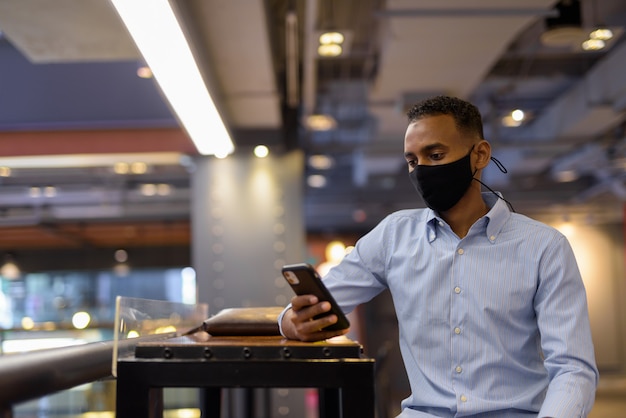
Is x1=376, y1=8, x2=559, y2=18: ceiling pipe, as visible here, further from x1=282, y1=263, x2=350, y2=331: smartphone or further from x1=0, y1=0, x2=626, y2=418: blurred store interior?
x1=282, y1=263, x2=350, y2=331: smartphone

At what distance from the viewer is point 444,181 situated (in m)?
1.99

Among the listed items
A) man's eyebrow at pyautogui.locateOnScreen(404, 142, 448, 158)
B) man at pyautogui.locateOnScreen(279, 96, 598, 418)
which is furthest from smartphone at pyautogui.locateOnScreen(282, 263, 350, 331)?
man's eyebrow at pyautogui.locateOnScreen(404, 142, 448, 158)

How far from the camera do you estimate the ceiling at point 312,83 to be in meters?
5.30

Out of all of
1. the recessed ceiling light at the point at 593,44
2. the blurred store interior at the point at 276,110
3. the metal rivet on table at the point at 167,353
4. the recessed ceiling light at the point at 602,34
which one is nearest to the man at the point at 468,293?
the metal rivet on table at the point at 167,353

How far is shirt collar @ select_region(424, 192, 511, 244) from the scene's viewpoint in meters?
1.96

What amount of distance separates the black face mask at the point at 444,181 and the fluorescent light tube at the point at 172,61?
1562 mm

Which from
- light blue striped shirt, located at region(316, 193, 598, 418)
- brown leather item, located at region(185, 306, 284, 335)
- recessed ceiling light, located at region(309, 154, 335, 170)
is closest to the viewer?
light blue striped shirt, located at region(316, 193, 598, 418)

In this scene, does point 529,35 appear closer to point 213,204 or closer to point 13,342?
point 213,204

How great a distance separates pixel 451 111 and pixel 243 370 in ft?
2.74

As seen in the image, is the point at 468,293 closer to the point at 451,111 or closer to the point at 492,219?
the point at 492,219

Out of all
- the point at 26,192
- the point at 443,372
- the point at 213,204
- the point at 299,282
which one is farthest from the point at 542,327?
the point at 26,192

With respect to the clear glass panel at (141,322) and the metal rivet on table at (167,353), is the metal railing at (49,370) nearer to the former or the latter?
the clear glass panel at (141,322)

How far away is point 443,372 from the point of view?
6.27ft

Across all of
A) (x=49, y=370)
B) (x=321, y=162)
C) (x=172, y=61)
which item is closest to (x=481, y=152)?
(x=49, y=370)
